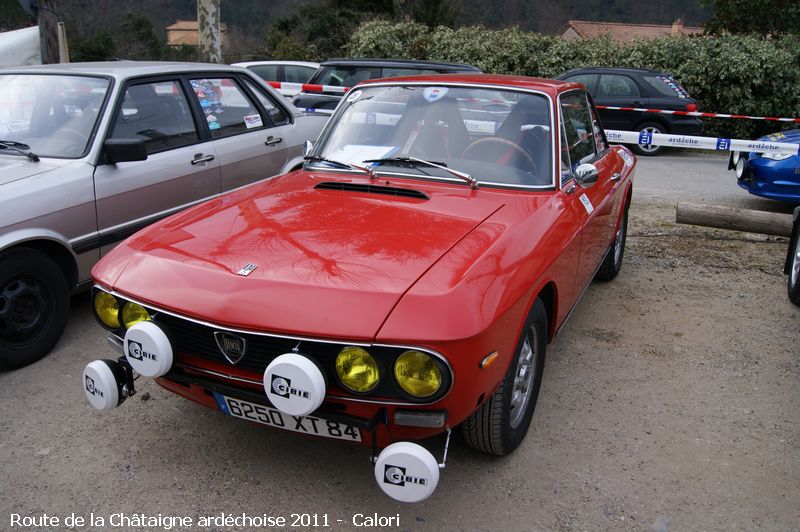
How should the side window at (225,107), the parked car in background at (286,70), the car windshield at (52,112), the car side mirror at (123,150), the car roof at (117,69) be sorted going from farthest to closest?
1. the parked car in background at (286,70)
2. the side window at (225,107)
3. the car roof at (117,69)
4. the car windshield at (52,112)
5. the car side mirror at (123,150)

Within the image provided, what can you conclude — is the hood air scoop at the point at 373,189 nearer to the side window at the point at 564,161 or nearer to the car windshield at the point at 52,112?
the side window at the point at 564,161

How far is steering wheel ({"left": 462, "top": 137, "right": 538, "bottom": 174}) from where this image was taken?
3.71 meters

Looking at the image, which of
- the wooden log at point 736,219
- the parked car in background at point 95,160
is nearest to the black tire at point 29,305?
the parked car in background at point 95,160

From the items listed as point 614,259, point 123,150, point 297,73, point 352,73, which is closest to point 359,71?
point 352,73

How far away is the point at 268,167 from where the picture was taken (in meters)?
5.87

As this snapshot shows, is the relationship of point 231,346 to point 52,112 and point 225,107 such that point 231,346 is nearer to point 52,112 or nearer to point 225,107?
point 52,112

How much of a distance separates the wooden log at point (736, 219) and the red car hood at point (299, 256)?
4384 mm

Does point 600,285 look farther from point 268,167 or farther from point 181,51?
point 181,51

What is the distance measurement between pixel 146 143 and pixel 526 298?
3280 millimetres

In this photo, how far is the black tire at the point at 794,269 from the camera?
205 inches

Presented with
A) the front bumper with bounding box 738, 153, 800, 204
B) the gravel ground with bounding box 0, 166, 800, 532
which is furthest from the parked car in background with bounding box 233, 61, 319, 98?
the gravel ground with bounding box 0, 166, 800, 532

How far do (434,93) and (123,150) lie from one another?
82.0 inches

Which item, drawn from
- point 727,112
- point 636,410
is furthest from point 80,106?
point 727,112

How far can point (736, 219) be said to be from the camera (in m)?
6.87
